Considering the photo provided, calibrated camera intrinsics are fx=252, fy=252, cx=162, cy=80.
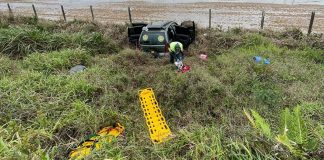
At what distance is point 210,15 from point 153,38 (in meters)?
5.68

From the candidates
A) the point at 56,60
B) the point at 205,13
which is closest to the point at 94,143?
the point at 56,60

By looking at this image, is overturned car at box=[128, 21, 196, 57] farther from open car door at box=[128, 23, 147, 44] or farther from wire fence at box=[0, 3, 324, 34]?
wire fence at box=[0, 3, 324, 34]

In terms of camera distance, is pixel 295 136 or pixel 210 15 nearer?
pixel 295 136

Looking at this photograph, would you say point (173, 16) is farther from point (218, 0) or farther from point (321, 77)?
point (321, 77)

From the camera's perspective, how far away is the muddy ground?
565 inches

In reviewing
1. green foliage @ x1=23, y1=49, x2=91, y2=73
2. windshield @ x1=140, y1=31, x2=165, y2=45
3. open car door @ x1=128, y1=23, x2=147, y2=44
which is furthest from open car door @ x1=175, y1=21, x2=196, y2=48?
green foliage @ x1=23, y1=49, x2=91, y2=73

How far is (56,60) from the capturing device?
8320mm

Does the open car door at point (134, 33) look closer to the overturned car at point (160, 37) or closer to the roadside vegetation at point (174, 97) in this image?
the roadside vegetation at point (174, 97)

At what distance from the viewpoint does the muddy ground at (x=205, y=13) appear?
47.1 feet

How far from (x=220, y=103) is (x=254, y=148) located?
11.4ft

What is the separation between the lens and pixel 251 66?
8.11 m

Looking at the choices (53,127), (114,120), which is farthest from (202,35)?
(53,127)

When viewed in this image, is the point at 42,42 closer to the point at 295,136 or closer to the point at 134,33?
the point at 134,33

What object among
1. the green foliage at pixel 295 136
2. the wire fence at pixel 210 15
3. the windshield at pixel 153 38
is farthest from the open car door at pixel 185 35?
the green foliage at pixel 295 136
